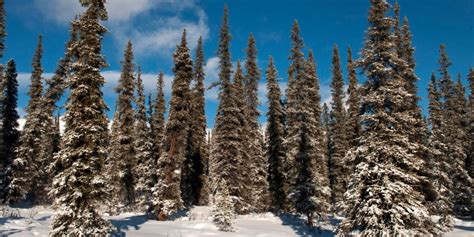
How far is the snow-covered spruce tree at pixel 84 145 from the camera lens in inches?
742

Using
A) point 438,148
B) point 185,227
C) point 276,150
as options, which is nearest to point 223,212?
point 185,227

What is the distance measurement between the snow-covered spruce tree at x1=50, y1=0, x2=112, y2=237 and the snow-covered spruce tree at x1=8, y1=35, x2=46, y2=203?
21.3 m

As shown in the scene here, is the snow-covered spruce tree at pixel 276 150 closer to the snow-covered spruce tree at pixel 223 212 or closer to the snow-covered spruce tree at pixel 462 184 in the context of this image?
the snow-covered spruce tree at pixel 223 212

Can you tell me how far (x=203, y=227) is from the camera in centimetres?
2614

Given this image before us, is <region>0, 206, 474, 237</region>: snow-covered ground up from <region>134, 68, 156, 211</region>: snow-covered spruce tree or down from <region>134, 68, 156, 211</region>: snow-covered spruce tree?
down

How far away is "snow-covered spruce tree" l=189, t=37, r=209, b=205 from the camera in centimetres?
4262

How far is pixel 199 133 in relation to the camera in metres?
43.6

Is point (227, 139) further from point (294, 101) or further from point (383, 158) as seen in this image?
point (383, 158)

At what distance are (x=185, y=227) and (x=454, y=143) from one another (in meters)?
34.2

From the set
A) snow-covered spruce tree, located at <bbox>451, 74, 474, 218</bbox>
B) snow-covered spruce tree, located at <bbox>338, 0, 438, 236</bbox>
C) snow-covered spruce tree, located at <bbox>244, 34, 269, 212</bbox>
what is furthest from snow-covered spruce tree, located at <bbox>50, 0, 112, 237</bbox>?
snow-covered spruce tree, located at <bbox>451, 74, 474, 218</bbox>

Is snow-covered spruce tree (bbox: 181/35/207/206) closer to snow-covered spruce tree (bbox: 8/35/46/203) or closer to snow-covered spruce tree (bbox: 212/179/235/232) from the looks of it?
snow-covered spruce tree (bbox: 212/179/235/232)

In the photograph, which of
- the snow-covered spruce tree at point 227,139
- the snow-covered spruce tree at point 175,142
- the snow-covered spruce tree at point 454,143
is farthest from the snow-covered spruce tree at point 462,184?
the snow-covered spruce tree at point 175,142

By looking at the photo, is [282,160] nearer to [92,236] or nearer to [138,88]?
[138,88]

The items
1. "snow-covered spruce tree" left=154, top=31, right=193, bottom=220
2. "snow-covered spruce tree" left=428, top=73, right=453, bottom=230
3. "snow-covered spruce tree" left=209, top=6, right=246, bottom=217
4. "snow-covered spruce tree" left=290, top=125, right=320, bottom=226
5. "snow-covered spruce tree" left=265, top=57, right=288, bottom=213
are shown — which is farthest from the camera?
"snow-covered spruce tree" left=265, top=57, right=288, bottom=213
